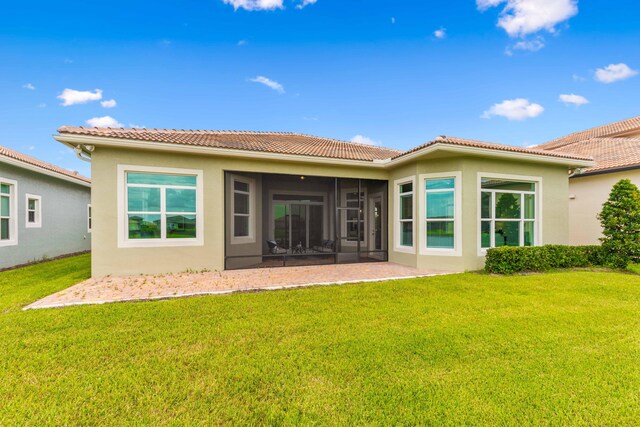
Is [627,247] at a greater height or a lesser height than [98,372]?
greater

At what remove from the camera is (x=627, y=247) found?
8.84 m

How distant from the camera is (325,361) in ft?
10.9

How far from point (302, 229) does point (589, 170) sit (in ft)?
42.2

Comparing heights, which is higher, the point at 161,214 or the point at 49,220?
the point at 161,214

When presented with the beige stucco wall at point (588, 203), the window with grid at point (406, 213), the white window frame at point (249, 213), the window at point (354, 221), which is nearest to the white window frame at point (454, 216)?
the window with grid at point (406, 213)

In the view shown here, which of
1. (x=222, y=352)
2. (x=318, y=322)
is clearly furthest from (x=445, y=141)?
(x=222, y=352)

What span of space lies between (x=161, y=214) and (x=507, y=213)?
11852 millimetres

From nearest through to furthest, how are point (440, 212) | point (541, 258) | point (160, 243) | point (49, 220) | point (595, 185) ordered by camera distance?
1. point (160, 243)
2. point (541, 258)
3. point (440, 212)
4. point (595, 185)
5. point (49, 220)

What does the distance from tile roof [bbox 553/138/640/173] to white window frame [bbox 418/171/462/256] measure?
576 centimetres

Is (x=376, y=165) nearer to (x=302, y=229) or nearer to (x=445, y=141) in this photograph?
(x=445, y=141)

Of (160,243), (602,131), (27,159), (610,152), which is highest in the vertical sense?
(602,131)

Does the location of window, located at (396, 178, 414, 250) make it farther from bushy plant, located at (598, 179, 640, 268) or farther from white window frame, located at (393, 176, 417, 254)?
bushy plant, located at (598, 179, 640, 268)

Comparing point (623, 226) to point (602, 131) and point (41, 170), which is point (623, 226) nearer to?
point (602, 131)

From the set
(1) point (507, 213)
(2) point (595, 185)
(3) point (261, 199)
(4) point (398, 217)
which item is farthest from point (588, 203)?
(3) point (261, 199)
